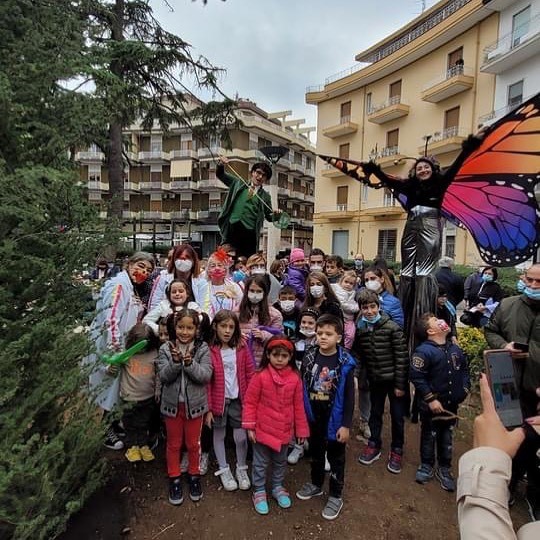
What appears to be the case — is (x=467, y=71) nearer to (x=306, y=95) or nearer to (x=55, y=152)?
(x=306, y=95)

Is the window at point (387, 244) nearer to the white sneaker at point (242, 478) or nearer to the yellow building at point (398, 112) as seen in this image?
the yellow building at point (398, 112)

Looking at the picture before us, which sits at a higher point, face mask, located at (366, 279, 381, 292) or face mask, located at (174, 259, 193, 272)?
face mask, located at (174, 259, 193, 272)

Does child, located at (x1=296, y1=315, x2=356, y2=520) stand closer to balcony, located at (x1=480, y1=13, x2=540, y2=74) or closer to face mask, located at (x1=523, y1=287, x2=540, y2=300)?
face mask, located at (x1=523, y1=287, x2=540, y2=300)

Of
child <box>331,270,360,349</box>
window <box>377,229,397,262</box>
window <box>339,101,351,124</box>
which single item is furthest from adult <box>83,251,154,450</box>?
window <box>339,101,351,124</box>

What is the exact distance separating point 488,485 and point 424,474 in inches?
93.2

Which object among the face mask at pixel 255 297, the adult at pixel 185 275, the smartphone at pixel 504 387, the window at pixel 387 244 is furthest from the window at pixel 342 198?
the smartphone at pixel 504 387

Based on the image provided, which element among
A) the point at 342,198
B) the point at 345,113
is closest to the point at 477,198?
the point at 342,198

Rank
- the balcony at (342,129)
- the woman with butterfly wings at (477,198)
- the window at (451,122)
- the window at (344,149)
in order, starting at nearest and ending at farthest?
1. the woman with butterfly wings at (477,198)
2. the window at (451,122)
3. the balcony at (342,129)
4. the window at (344,149)

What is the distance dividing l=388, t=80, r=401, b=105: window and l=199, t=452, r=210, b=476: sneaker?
2556 centimetres

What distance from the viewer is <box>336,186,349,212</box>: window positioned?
27453 millimetres

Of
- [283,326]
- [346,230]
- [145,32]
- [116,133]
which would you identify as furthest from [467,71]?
[283,326]

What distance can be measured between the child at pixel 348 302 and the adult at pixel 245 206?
143cm

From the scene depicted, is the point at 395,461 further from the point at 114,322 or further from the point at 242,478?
the point at 114,322

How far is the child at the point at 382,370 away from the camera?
310cm
